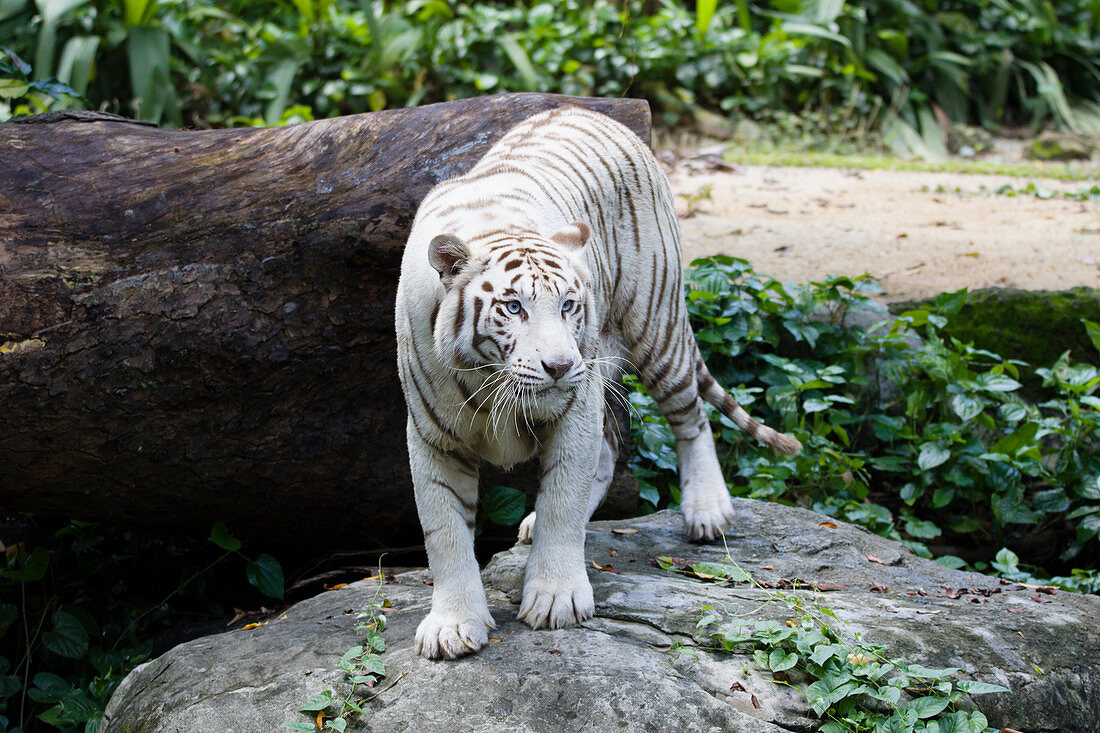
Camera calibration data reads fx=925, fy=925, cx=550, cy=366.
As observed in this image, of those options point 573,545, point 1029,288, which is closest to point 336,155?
point 573,545

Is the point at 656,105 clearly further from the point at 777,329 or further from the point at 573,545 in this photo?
the point at 573,545

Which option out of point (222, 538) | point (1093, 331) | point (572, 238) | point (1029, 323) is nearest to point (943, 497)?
point (1093, 331)

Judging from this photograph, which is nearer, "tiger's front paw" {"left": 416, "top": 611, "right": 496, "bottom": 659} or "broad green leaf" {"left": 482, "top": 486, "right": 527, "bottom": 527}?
"tiger's front paw" {"left": 416, "top": 611, "right": 496, "bottom": 659}

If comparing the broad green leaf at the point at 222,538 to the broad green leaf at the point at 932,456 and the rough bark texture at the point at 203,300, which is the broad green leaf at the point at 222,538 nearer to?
the rough bark texture at the point at 203,300

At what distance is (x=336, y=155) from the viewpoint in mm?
3539

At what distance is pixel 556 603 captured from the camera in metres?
2.64

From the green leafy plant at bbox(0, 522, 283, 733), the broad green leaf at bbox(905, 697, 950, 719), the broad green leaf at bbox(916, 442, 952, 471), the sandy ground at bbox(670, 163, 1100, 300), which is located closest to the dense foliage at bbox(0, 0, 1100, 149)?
the sandy ground at bbox(670, 163, 1100, 300)

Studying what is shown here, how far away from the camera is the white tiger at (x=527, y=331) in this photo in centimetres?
234

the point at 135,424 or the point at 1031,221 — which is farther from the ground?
the point at 135,424

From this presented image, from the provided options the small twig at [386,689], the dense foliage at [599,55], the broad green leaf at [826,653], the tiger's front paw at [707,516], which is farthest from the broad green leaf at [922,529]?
the dense foliage at [599,55]

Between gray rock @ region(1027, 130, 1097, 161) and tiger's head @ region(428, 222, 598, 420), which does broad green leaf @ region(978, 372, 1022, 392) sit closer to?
tiger's head @ region(428, 222, 598, 420)

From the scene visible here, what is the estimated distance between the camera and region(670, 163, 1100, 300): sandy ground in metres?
5.94

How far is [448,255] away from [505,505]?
60.4 inches

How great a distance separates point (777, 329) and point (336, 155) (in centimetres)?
275
